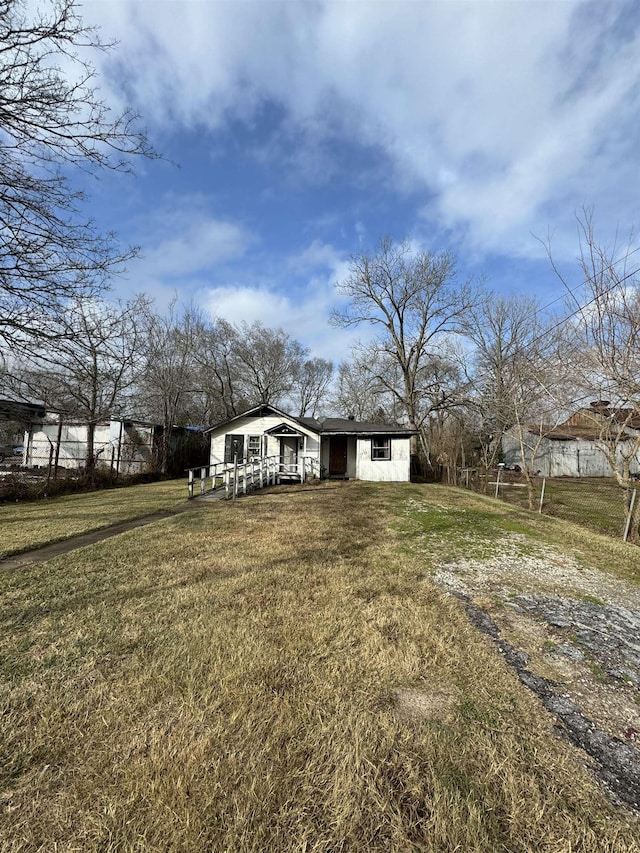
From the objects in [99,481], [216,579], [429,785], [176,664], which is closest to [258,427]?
[99,481]

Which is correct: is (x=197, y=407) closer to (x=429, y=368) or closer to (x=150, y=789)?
(x=429, y=368)

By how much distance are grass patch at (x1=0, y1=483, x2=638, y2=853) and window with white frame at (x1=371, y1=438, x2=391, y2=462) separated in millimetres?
13848

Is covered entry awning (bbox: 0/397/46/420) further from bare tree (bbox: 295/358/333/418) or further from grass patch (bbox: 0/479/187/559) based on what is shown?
bare tree (bbox: 295/358/333/418)

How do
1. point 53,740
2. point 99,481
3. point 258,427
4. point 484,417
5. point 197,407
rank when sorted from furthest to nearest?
point 197,407
point 484,417
point 258,427
point 99,481
point 53,740

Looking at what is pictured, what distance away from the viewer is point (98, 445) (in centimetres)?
2080

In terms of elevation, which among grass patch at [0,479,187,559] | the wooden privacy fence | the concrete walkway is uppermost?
the wooden privacy fence

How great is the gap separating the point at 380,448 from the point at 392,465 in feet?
3.33

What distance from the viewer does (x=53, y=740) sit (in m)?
2.07

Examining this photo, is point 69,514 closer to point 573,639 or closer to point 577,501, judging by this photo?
point 573,639

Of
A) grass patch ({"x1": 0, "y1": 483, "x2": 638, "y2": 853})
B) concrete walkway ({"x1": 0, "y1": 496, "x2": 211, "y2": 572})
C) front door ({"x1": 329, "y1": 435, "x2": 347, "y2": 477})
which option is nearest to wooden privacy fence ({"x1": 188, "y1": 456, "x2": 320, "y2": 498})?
front door ({"x1": 329, "y1": 435, "x2": 347, "y2": 477})

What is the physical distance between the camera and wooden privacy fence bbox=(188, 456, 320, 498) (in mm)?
13305

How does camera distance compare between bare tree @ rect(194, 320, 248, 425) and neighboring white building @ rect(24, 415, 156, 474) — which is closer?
neighboring white building @ rect(24, 415, 156, 474)

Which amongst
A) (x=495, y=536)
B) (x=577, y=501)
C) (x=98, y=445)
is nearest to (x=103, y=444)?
(x=98, y=445)

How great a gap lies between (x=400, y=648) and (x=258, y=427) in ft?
53.0
